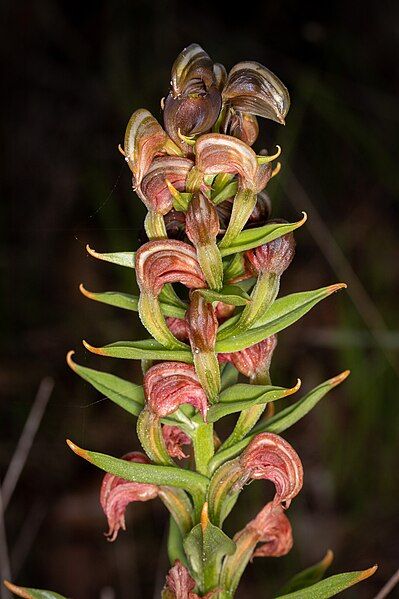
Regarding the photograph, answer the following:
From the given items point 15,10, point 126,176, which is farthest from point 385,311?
point 15,10

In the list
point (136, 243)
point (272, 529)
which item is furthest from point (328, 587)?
point (136, 243)

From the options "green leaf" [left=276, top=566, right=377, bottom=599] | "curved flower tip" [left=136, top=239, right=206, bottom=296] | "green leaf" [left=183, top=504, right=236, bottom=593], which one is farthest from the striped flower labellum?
"green leaf" [left=276, top=566, right=377, bottom=599]

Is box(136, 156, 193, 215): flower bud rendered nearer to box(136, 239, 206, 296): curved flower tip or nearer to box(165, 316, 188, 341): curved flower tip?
box(136, 239, 206, 296): curved flower tip

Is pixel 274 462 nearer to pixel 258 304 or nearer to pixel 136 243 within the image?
pixel 258 304

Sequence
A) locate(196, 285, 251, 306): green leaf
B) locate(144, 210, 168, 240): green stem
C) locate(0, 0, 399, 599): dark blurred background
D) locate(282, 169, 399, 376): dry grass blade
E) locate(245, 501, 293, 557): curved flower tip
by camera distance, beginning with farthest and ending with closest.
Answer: locate(0, 0, 399, 599): dark blurred background < locate(282, 169, 399, 376): dry grass blade < locate(245, 501, 293, 557): curved flower tip < locate(144, 210, 168, 240): green stem < locate(196, 285, 251, 306): green leaf

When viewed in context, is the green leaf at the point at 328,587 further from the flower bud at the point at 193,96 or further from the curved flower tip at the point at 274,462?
the flower bud at the point at 193,96

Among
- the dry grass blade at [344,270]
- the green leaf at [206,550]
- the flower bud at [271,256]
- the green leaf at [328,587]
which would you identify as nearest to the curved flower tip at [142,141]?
the flower bud at [271,256]

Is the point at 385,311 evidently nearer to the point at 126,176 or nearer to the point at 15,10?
the point at 126,176
